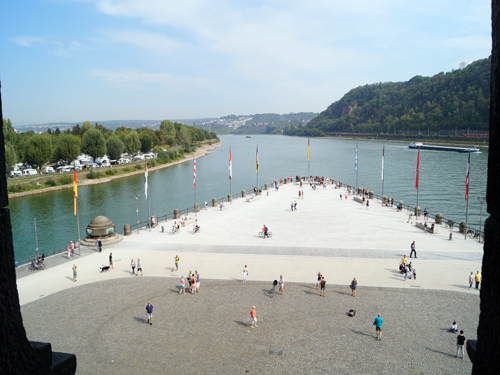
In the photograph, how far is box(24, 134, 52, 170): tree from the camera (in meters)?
71.1

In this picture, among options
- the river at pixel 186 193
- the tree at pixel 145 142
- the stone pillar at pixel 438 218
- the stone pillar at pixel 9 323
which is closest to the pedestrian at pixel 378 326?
the stone pillar at pixel 9 323

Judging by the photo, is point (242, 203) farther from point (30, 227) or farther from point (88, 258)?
point (30, 227)

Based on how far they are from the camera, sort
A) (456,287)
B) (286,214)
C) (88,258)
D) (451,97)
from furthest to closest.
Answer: (451,97) → (286,214) → (88,258) → (456,287)

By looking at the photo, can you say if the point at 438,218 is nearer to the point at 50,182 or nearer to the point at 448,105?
the point at 50,182

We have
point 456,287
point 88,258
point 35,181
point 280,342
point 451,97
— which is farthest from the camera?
point 451,97

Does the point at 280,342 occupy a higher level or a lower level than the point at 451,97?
lower

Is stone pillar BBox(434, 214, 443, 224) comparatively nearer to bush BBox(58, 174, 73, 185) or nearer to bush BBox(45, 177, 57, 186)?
bush BBox(45, 177, 57, 186)

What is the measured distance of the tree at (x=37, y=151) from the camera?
7106cm

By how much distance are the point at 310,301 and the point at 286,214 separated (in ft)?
60.4

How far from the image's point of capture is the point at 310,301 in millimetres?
17234

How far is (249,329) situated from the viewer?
48.1ft

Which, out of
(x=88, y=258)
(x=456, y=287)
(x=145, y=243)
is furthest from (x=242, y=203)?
(x=456, y=287)

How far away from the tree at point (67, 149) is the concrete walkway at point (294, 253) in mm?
55984

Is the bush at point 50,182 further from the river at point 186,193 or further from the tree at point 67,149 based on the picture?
the tree at point 67,149
